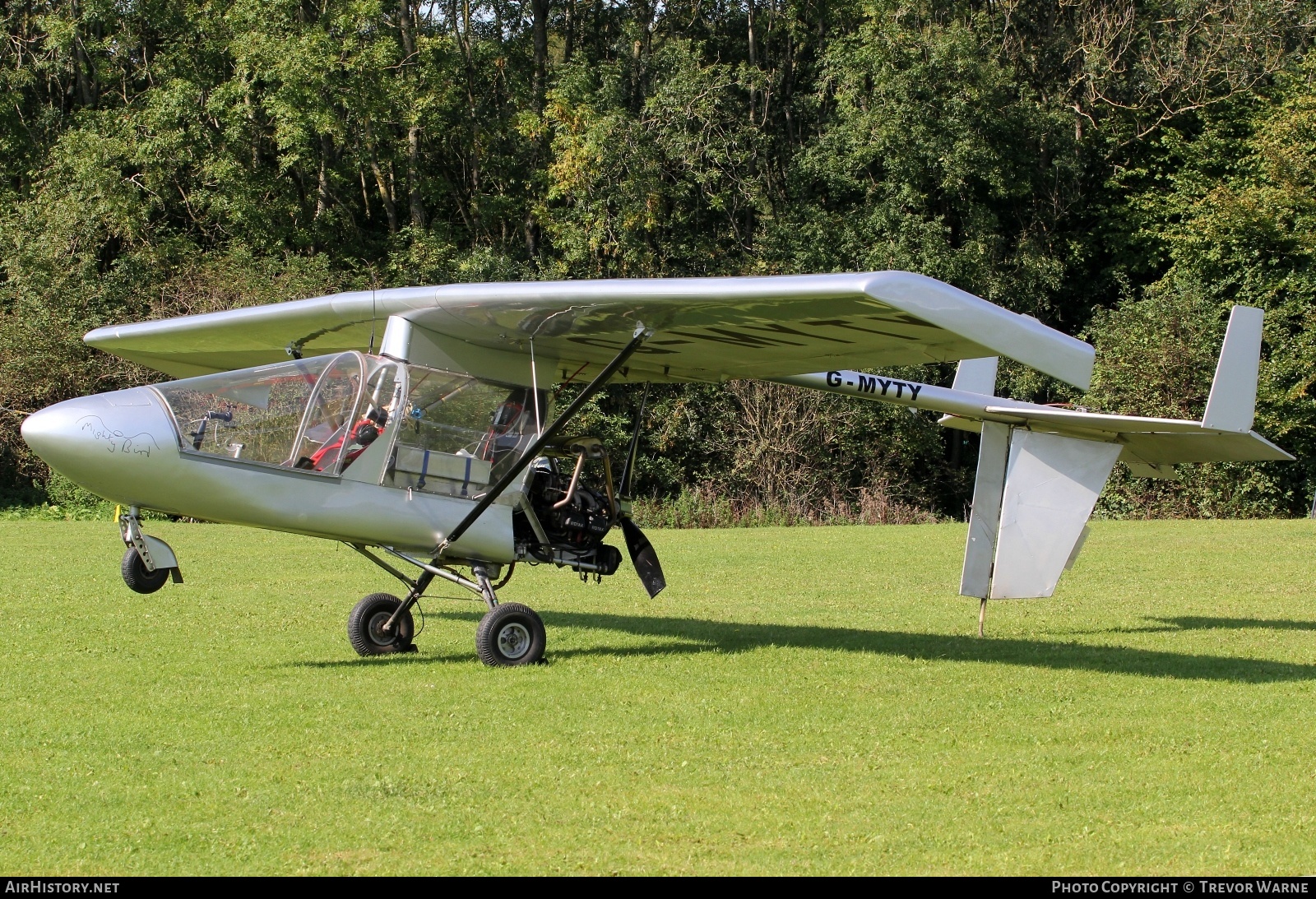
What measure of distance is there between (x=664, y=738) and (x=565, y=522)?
336 cm

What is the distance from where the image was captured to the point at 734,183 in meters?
37.7

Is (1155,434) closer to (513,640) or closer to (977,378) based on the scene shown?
(977,378)

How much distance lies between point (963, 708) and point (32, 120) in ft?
126

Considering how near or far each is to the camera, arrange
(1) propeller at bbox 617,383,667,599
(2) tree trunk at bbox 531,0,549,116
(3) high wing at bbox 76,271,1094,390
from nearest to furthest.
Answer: (3) high wing at bbox 76,271,1094,390 < (1) propeller at bbox 617,383,667,599 < (2) tree trunk at bbox 531,0,549,116

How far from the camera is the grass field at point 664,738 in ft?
19.0

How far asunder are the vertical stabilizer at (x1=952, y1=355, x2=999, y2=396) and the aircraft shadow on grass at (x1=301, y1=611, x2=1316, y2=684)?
2.54m

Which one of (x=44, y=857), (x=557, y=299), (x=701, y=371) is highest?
(x=557, y=299)

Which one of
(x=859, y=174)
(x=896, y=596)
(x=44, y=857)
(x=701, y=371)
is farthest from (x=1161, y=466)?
(x=859, y=174)

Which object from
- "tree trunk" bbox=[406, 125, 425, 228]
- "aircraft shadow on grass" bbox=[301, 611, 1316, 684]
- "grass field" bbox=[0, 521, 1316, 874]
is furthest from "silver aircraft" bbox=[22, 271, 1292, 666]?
"tree trunk" bbox=[406, 125, 425, 228]

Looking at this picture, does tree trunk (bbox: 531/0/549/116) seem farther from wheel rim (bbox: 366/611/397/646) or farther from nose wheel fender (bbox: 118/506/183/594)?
nose wheel fender (bbox: 118/506/183/594)

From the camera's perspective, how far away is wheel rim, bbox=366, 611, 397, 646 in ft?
36.4

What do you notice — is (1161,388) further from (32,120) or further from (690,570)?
(32,120)

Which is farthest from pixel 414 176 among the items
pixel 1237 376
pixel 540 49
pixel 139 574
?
pixel 139 574

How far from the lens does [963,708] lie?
9.06 metres
